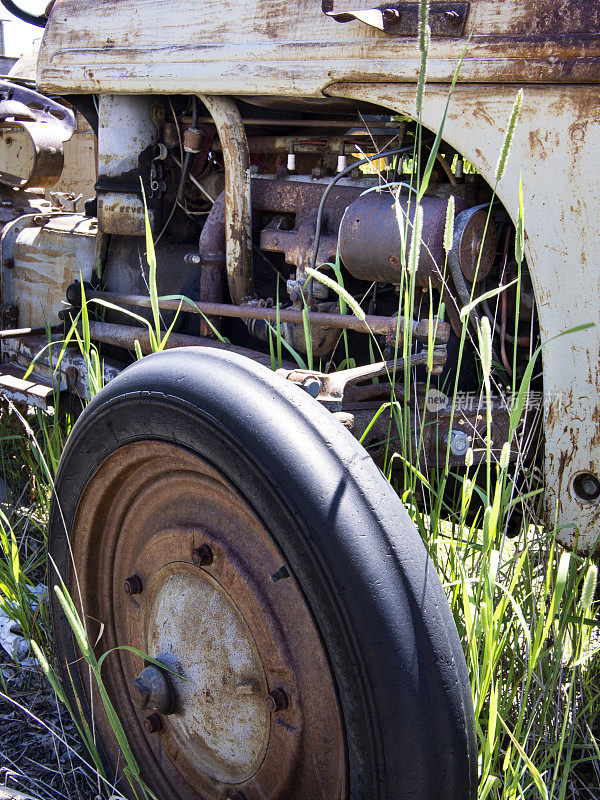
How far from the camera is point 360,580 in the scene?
1.13m

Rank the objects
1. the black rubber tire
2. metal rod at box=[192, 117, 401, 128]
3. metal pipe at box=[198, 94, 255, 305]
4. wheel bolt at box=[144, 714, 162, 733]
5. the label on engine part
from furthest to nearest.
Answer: the label on engine part
metal pipe at box=[198, 94, 255, 305]
metal rod at box=[192, 117, 401, 128]
wheel bolt at box=[144, 714, 162, 733]
the black rubber tire

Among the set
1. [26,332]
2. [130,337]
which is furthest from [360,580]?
[26,332]

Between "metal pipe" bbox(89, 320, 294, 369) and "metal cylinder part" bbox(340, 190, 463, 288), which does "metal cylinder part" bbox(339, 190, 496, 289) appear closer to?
"metal cylinder part" bbox(340, 190, 463, 288)

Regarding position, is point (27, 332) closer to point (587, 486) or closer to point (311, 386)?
point (311, 386)

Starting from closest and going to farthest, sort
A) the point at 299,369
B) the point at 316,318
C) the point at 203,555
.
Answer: the point at 203,555
the point at 299,369
the point at 316,318

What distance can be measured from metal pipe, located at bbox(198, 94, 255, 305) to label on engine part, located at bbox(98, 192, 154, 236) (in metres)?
0.39

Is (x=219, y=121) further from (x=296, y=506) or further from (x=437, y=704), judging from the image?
(x=437, y=704)

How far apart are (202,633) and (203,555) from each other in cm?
14

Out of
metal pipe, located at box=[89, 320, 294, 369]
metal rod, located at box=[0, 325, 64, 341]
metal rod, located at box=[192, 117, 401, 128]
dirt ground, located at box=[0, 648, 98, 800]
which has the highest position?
metal rod, located at box=[192, 117, 401, 128]

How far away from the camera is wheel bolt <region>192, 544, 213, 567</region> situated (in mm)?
1431

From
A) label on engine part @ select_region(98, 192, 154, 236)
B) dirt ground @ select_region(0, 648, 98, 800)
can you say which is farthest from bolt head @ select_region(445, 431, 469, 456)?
label on engine part @ select_region(98, 192, 154, 236)

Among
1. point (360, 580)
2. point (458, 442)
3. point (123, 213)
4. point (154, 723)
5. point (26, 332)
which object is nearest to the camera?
point (360, 580)

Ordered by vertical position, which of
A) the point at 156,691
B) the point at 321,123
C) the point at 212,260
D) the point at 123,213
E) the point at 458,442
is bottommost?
the point at 156,691

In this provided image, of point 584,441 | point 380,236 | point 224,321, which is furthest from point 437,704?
point 224,321
